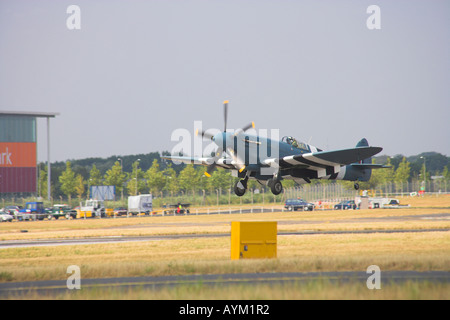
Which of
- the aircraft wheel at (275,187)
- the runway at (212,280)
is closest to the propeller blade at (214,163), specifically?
the aircraft wheel at (275,187)

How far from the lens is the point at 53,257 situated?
3369cm

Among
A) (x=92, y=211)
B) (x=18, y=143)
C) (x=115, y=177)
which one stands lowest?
(x=92, y=211)

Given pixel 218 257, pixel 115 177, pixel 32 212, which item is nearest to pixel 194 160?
pixel 218 257

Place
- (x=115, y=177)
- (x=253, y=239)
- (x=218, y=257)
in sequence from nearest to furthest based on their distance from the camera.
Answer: (x=253, y=239)
(x=218, y=257)
(x=115, y=177)

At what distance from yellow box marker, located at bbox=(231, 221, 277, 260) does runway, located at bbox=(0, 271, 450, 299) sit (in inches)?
174

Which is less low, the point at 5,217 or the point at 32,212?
the point at 32,212

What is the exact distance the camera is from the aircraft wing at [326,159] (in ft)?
118

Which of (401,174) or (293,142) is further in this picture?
(401,174)

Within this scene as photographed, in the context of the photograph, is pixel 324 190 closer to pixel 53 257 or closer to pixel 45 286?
pixel 53 257

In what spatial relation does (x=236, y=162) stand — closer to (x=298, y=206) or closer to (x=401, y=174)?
(x=298, y=206)

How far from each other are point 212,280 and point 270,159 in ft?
67.3

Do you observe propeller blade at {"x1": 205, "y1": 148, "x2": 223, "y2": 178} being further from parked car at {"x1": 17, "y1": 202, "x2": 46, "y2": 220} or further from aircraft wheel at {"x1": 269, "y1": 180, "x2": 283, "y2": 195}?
parked car at {"x1": 17, "y1": 202, "x2": 46, "y2": 220}

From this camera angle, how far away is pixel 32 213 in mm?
94938
